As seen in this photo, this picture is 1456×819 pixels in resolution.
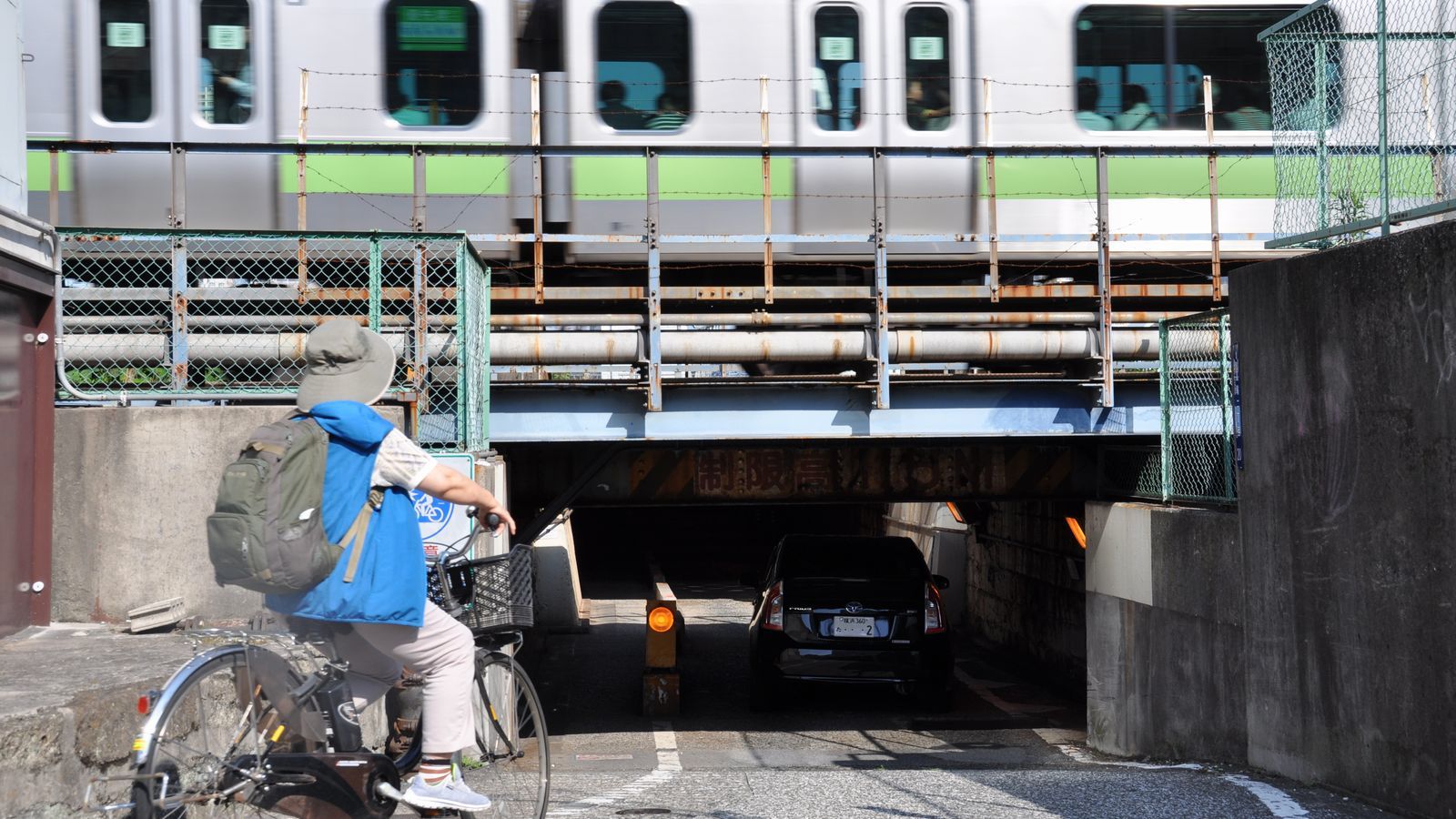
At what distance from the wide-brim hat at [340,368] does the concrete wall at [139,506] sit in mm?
3155

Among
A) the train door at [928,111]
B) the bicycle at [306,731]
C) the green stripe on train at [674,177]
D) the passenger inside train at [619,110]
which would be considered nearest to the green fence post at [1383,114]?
the bicycle at [306,731]

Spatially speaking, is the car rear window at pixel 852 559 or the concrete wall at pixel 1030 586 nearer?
the car rear window at pixel 852 559

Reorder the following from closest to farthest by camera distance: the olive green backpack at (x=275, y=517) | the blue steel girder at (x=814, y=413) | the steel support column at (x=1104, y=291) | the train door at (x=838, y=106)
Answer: the olive green backpack at (x=275, y=517), the steel support column at (x=1104, y=291), the blue steel girder at (x=814, y=413), the train door at (x=838, y=106)

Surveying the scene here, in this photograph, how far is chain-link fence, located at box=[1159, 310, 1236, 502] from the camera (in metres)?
9.27

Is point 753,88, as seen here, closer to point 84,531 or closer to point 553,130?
point 553,130

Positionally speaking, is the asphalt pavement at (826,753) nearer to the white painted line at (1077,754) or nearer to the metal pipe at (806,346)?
the white painted line at (1077,754)

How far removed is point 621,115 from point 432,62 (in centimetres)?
174

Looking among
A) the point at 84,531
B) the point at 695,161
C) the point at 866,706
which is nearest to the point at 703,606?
the point at 866,706

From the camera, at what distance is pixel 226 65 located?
478 inches

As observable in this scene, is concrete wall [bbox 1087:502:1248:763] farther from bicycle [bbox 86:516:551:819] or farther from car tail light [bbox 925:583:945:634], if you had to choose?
bicycle [bbox 86:516:551:819]

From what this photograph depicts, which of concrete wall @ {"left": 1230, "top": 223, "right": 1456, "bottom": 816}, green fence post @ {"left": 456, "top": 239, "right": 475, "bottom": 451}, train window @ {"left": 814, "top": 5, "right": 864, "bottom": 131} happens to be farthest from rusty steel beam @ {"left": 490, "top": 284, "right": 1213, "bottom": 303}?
concrete wall @ {"left": 1230, "top": 223, "right": 1456, "bottom": 816}

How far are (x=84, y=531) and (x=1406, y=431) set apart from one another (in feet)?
20.3

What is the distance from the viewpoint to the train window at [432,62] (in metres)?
12.1

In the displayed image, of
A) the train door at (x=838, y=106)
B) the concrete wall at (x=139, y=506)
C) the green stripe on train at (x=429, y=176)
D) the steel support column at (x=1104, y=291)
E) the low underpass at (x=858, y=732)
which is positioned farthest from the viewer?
the train door at (x=838, y=106)
